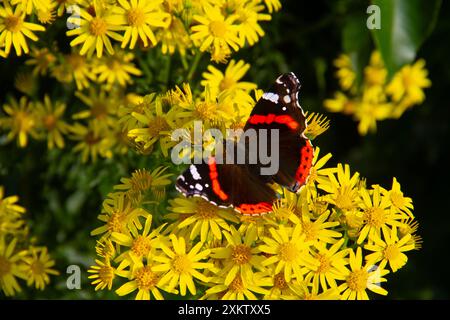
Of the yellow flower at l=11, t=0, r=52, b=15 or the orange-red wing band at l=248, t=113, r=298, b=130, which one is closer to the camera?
the orange-red wing band at l=248, t=113, r=298, b=130

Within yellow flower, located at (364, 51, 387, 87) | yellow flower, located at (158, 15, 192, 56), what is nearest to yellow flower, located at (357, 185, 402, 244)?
yellow flower, located at (158, 15, 192, 56)

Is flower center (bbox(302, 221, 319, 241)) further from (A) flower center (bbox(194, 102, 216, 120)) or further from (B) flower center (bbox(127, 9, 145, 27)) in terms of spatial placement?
(B) flower center (bbox(127, 9, 145, 27))

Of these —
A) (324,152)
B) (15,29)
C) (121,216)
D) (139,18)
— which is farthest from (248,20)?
(324,152)

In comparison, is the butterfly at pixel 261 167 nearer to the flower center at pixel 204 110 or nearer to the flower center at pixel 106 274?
the flower center at pixel 204 110

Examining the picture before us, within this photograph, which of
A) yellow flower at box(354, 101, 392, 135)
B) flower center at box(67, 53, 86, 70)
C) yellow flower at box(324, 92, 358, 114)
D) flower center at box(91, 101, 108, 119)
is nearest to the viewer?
flower center at box(67, 53, 86, 70)

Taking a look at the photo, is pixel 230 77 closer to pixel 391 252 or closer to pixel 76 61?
pixel 76 61
